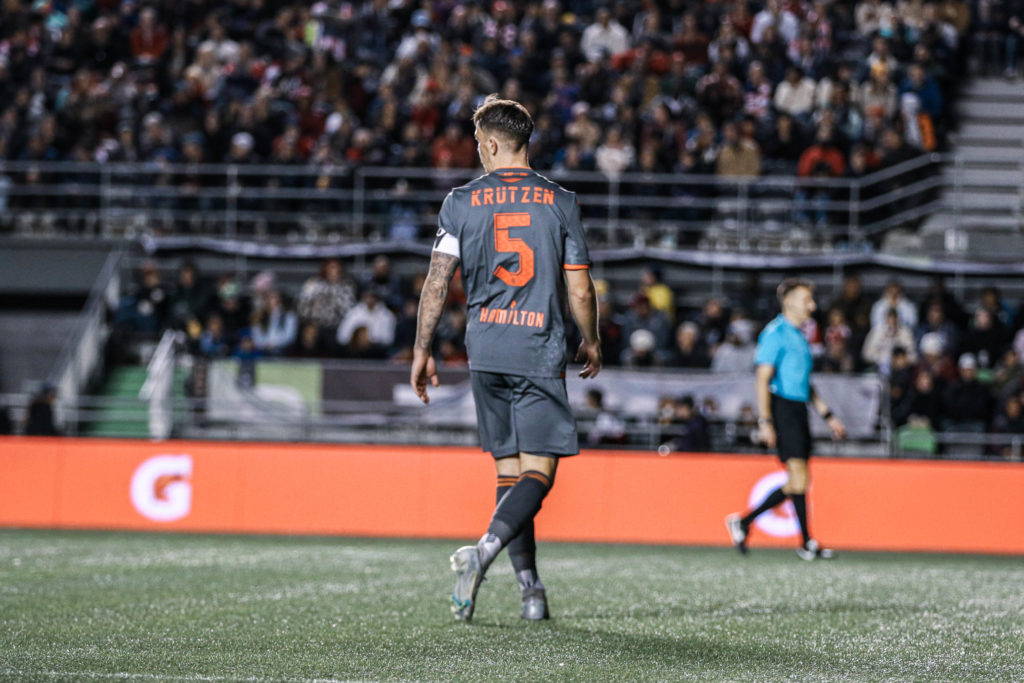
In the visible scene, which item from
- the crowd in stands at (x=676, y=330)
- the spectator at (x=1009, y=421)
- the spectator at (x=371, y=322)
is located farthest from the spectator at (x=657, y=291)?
the spectator at (x=1009, y=421)

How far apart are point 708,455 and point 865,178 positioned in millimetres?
6285

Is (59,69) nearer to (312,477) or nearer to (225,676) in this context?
(312,477)

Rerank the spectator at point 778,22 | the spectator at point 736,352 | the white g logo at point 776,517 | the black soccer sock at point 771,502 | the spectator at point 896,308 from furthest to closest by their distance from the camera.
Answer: the spectator at point 778,22 < the spectator at point 896,308 < the spectator at point 736,352 < the white g logo at point 776,517 < the black soccer sock at point 771,502

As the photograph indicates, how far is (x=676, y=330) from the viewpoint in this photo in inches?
738

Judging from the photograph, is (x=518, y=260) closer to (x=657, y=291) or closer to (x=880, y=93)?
(x=657, y=291)

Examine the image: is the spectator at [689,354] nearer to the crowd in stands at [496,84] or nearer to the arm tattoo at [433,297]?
the crowd in stands at [496,84]

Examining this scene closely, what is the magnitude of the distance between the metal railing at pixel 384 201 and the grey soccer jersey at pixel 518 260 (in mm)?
13178

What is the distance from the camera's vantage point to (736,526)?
1121cm

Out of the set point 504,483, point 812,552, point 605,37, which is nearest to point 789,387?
point 812,552

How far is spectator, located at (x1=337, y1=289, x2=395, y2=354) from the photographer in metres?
18.4

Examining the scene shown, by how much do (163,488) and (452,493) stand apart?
304cm

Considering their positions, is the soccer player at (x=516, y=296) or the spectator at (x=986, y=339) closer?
the soccer player at (x=516, y=296)

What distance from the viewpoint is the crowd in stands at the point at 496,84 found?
65.7 ft

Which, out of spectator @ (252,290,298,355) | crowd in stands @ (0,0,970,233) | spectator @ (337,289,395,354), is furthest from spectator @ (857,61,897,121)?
spectator @ (252,290,298,355)
